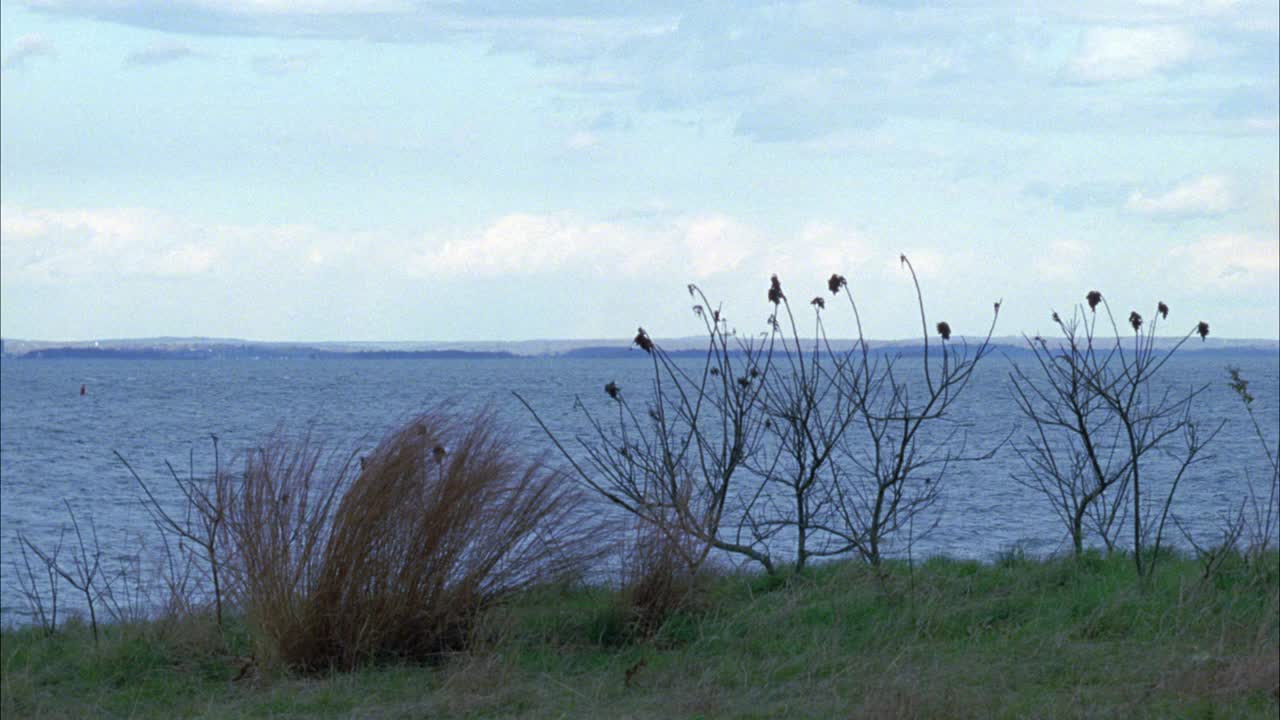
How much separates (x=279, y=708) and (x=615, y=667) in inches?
58.8

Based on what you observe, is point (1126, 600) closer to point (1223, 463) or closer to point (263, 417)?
point (1223, 463)

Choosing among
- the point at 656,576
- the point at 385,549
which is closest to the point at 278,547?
the point at 385,549

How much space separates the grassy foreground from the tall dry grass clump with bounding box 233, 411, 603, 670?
18 cm

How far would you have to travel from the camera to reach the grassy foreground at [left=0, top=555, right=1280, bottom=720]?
493cm

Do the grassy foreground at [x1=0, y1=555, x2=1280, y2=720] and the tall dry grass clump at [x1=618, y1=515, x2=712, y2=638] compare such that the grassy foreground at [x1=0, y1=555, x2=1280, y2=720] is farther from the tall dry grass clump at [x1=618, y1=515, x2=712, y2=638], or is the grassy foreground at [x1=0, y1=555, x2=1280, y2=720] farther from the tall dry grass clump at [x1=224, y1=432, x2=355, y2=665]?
the tall dry grass clump at [x1=224, y1=432, x2=355, y2=665]

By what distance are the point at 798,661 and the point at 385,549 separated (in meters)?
1.99

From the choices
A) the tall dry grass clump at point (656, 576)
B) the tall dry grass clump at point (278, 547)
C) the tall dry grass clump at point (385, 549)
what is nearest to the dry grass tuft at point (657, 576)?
the tall dry grass clump at point (656, 576)

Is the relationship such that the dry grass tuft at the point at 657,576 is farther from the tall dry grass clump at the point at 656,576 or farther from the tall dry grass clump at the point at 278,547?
the tall dry grass clump at the point at 278,547

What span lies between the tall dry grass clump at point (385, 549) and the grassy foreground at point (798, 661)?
0.18 m

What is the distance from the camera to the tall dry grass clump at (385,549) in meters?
5.95

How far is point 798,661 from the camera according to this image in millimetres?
5656

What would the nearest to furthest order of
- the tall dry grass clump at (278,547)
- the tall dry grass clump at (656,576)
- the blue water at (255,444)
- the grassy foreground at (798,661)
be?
the grassy foreground at (798,661) < the tall dry grass clump at (278,547) < the tall dry grass clump at (656,576) < the blue water at (255,444)

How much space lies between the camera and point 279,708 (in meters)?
5.38

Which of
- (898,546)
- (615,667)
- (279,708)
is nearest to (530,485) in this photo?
(615,667)
